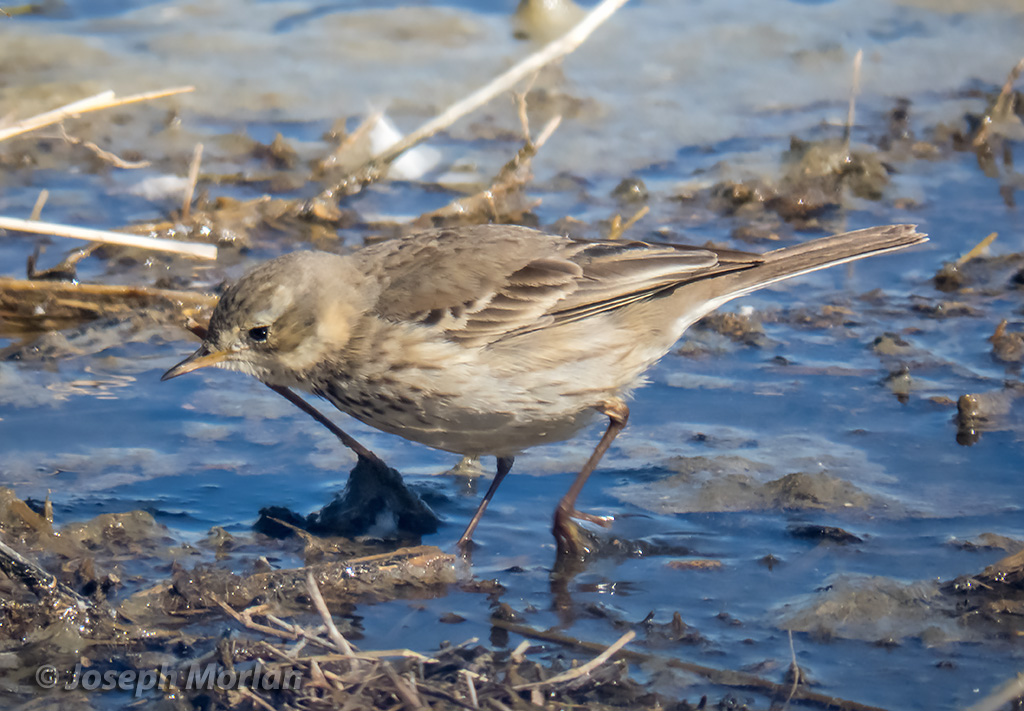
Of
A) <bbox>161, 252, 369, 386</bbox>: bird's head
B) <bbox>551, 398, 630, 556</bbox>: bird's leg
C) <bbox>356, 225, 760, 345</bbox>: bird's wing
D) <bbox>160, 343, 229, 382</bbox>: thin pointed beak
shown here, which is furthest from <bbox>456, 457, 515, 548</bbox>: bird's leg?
<bbox>160, 343, 229, 382</bbox>: thin pointed beak

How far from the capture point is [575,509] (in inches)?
230

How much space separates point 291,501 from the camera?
5949 mm

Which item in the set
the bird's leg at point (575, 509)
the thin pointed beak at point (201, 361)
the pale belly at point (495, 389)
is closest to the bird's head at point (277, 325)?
the thin pointed beak at point (201, 361)

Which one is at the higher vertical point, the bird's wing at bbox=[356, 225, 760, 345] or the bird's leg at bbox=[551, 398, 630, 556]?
the bird's wing at bbox=[356, 225, 760, 345]

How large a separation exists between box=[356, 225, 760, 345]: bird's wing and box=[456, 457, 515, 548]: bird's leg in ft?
2.36

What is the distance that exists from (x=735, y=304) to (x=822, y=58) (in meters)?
5.14

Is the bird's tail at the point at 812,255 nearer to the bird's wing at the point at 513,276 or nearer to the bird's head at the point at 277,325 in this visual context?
the bird's wing at the point at 513,276

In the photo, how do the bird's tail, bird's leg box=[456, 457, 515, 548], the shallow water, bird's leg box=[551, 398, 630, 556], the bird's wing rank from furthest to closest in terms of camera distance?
the bird's tail
the bird's wing
bird's leg box=[456, 457, 515, 548]
bird's leg box=[551, 398, 630, 556]
the shallow water

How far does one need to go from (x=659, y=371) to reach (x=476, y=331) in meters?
1.85

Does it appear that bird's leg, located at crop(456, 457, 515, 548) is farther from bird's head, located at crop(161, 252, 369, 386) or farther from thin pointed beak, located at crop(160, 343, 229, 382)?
thin pointed beak, located at crop(160, 343, 229, 382)

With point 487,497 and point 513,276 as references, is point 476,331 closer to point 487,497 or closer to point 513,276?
point 513,276

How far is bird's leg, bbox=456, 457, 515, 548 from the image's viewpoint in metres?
5.64

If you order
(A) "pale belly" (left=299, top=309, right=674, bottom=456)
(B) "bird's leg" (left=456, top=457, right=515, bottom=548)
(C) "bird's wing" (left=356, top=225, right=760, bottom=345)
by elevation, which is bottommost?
(B) "bird's leg" (left=456, top=457, right=515, bottom=548)

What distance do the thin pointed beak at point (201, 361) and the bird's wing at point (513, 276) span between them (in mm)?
799
